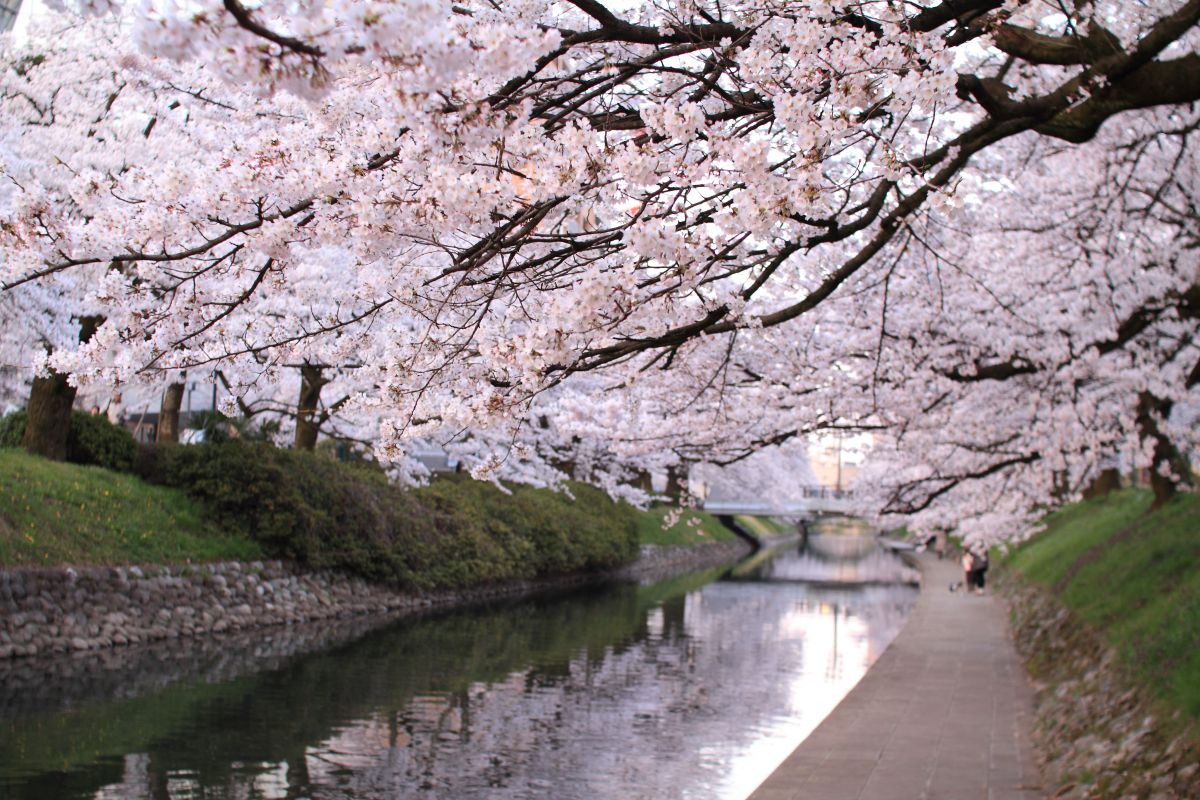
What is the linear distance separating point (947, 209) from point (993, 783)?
5.83 meters

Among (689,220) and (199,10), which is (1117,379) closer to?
(689,220)

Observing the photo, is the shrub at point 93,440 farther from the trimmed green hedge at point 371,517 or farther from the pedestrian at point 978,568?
the pedestrian at point 978,568

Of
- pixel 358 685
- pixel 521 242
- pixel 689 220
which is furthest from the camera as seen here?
pixel 358 685

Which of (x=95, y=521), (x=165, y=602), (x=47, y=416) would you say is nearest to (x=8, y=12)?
(x=47, y=416)

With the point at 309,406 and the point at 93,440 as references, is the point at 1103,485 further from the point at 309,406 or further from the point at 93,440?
the point at 93,440

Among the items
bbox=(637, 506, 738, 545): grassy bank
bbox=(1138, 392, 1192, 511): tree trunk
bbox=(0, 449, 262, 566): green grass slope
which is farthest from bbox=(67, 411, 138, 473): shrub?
bbox=(637, 506, 738, 545): grassy bank

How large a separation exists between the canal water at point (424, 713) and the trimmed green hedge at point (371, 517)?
1749 millimetres

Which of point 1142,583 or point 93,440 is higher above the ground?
point 93,440

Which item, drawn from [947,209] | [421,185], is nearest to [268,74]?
[421,185]

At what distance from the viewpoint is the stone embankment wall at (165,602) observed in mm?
13750

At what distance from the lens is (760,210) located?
4.54m

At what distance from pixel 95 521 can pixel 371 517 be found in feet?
21.6

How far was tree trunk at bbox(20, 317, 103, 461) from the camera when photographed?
1744 centimetres

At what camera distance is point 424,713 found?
12422 mm
